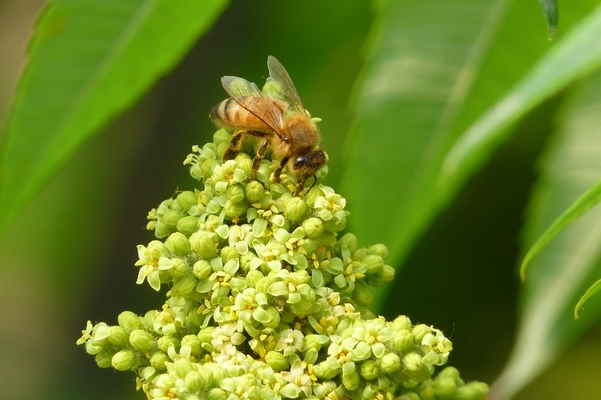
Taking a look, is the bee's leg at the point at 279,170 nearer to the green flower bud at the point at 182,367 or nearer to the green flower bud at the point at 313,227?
the green flower bud at the point at 313,227

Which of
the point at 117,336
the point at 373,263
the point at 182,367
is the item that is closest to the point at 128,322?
the point at 117,336

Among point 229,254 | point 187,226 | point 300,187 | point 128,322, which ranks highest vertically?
point 300,187

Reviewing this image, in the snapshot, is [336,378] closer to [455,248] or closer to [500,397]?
[500,397]

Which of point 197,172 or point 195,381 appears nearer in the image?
point 195,381

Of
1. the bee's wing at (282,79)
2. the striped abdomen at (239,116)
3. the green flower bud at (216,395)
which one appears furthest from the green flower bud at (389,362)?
the bee's wing at (282,79)

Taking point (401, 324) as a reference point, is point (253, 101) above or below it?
above

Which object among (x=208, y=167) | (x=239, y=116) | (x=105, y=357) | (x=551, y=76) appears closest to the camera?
(x=551, y=76)

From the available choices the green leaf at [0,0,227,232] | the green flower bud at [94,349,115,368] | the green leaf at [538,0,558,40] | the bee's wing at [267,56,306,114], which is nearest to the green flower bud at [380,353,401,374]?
the green flower bud at [94,349,115,368]

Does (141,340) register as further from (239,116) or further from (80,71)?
(80,71)
